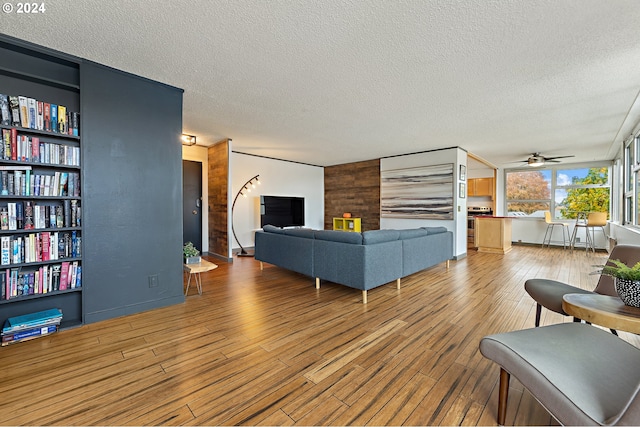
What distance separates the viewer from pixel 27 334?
2158 mm

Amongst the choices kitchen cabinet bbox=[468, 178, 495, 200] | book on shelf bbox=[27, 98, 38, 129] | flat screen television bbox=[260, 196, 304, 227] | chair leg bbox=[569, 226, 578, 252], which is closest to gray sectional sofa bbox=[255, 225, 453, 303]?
flat screen television bbox=[260, 196, 304, 227]

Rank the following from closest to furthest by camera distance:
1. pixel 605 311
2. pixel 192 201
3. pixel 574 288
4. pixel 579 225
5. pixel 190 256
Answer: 1. pixel 605 311
2. pixel 574 288
3. pixel 190 256
4. pixel 192 201
5. pixel 579 225

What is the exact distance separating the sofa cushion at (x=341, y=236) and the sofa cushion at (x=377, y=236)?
7 centimetres

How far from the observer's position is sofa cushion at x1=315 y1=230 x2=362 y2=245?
315cm

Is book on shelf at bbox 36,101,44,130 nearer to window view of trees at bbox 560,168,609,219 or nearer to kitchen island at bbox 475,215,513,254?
kitchen island at bbox 475,215,513,254

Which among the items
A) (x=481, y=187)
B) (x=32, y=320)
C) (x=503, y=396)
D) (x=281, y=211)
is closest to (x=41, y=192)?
Answer: (x=32, y=320)

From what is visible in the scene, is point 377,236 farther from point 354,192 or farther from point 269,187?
point 354,192

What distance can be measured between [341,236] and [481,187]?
7.20 metres

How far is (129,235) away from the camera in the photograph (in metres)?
2.72

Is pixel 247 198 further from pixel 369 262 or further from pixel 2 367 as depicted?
pixel 2 367

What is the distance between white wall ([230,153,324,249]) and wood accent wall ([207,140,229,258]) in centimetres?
21

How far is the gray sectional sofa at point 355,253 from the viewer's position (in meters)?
3.12

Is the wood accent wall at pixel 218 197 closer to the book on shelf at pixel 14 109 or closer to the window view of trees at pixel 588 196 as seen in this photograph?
the book on shelf at pixel 14 109

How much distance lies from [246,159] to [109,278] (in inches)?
175
